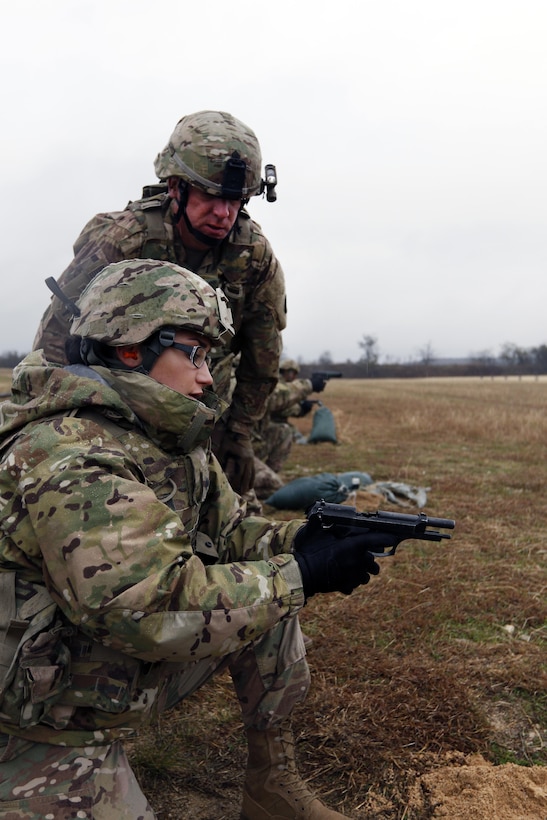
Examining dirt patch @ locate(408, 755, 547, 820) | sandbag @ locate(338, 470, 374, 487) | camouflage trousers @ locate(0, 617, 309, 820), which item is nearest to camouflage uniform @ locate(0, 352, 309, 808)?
camouflage trousers @ locate(0, 617, 309, 820)

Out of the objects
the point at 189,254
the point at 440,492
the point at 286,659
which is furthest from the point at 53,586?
the point at 440,492

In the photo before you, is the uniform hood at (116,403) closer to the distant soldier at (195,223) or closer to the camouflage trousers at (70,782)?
the camouflage trousers at (70,782)

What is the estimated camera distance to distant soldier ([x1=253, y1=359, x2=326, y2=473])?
28.1 ft

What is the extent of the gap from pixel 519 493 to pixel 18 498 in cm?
684

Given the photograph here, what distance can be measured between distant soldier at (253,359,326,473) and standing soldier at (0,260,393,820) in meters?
5.24

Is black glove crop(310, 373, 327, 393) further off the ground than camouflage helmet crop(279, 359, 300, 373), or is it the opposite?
camouflage helmet crop(279, 359, 300, 373)

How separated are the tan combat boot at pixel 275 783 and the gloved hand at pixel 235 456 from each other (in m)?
2.78

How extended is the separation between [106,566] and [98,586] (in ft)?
0.18

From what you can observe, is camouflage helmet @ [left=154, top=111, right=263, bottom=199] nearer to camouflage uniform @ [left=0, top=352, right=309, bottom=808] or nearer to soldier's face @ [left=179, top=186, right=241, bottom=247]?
soldier's face @ [left=179, top=186, right=241, bottom=247]

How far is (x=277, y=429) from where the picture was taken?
8.81 m

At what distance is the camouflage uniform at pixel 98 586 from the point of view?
1825 millimetres

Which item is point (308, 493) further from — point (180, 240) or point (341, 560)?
point (341, 560)

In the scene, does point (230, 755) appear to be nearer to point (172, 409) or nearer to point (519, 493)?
point (172, 409)

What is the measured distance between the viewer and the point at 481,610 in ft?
14.4
